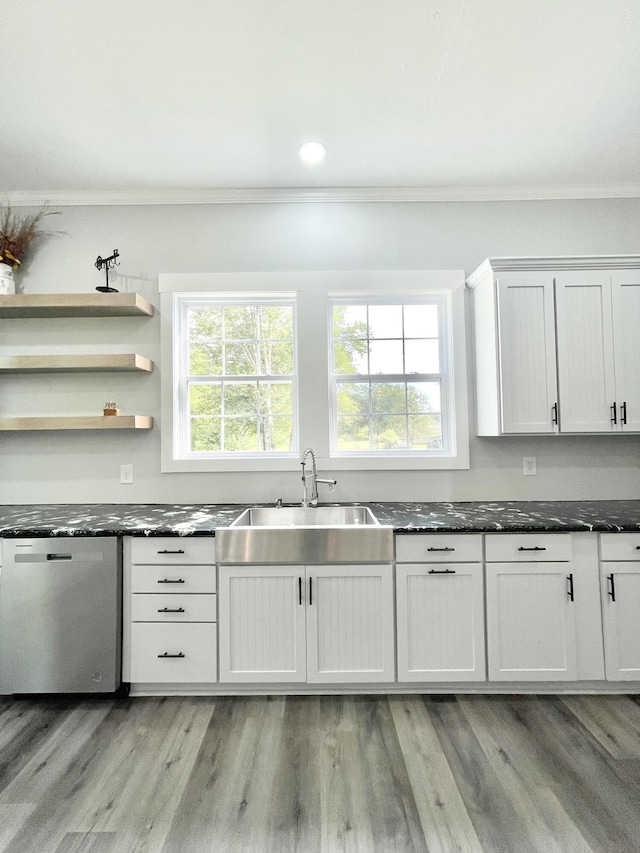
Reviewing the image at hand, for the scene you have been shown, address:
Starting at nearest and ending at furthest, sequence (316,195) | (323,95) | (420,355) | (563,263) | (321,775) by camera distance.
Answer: (321,775) < (323,95) < (563,263) < (316,195) < (420,355)

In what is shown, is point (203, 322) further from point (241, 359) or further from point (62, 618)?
point (62, 618)

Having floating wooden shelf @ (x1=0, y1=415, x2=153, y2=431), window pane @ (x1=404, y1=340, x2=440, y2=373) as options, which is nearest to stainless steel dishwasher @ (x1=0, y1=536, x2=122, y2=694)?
floating wooden shelf @ (x1=0, y1=415, x2=153, y2=431)

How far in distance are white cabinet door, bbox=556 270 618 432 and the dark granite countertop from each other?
1.76ft

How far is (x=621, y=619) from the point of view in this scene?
2266mm

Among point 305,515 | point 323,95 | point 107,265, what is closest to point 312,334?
point 305,515

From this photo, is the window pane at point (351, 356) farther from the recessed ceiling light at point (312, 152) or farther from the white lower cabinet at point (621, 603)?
the white lower cabinet at point (621, 603)

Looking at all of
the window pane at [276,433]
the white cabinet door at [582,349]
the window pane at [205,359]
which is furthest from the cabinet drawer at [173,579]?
the white cabinet door at [582,349]

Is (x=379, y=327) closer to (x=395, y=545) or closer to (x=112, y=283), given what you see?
(x=395, y=545)

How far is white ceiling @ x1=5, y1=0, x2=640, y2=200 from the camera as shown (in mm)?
1830

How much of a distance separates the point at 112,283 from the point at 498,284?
2.43 metres

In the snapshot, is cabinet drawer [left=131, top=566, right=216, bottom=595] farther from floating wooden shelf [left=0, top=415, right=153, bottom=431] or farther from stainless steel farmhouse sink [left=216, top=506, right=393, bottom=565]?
floating wooden shelf [left=0, top=415, right=153, bottom=431]

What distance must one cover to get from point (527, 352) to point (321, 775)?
2290mm

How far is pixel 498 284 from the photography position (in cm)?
267

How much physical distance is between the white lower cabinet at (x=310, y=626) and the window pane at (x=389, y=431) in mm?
1010
